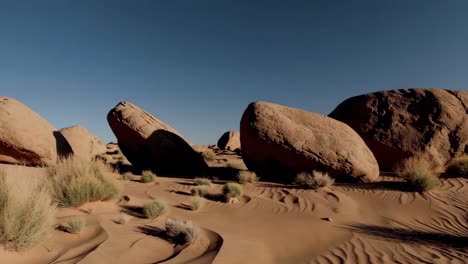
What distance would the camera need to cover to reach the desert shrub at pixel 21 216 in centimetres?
309

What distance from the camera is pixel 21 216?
325 centimetres

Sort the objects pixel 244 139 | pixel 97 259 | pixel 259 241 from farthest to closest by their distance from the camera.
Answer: pixel 244 139 → pixel 259 241 → pixel 97 259

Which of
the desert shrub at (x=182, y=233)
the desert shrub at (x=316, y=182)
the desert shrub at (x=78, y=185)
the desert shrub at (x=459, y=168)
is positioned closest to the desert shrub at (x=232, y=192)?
the desert shrub at (x=316, y=182)

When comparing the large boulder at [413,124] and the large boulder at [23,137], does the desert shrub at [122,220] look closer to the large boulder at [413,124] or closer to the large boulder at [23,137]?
the large boulder at [23,137]

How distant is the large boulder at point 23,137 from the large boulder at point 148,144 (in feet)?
8.21

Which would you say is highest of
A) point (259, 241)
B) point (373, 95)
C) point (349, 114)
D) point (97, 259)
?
point (373, 95)

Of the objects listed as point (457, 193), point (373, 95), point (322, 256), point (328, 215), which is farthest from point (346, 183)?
point (322, 256)

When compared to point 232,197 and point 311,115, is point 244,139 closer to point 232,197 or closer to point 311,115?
point 311,115

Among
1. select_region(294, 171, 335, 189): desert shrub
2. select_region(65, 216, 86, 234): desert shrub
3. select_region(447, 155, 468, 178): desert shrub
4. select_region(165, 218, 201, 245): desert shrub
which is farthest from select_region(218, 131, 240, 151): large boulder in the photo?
select_region(65, 216, 86, 234): desert shrub

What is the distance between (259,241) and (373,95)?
33.0 feet

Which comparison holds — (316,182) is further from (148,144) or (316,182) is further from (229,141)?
(229,141)

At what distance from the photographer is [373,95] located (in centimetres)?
1234

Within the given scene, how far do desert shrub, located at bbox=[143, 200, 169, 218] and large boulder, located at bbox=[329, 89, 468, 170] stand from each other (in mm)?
9124

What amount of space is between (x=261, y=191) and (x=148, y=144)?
17.5ft
